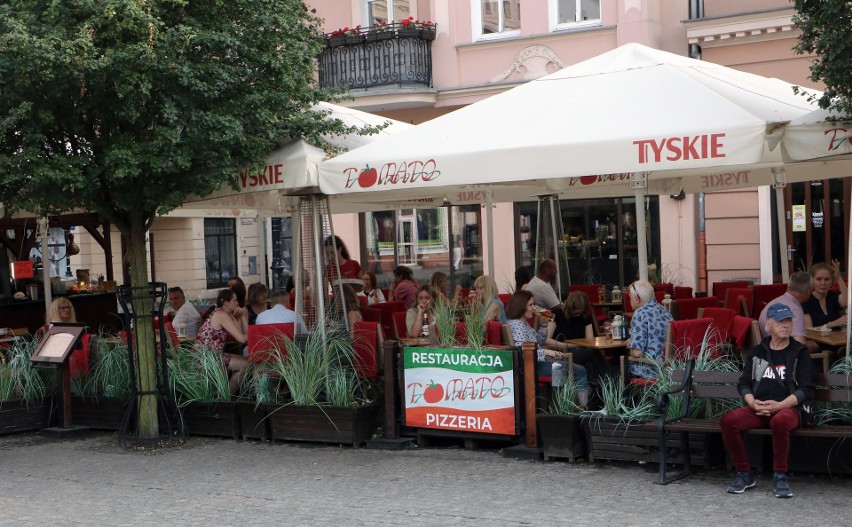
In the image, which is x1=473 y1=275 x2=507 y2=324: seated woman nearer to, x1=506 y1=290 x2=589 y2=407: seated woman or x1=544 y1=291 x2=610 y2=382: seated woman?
x1=506 y1=290 x2=589 y2=407: seated woman

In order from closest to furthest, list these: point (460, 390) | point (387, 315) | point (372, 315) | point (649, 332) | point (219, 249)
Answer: point (649, 332) < point (460, 390) < point (372, 315) < point (387, 315) < point (219, 249)

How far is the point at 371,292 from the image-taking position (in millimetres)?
15500

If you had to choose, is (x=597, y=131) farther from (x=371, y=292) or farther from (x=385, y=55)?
(x=385, y=55)

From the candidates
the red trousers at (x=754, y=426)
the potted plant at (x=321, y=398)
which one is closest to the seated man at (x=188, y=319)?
the potted plant at (x=321, y=398)

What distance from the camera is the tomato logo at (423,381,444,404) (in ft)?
31.2

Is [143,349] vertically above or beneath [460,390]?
above

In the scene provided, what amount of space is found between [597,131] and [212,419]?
4612mm

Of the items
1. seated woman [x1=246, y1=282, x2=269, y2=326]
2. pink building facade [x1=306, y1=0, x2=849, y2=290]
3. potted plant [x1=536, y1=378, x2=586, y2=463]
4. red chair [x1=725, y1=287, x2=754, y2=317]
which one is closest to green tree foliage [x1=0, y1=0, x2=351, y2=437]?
seated woman [x1=246, y1=282, x2=269, y2=326]

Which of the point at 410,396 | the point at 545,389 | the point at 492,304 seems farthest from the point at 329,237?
the point at 545,389

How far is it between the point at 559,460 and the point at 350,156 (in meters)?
3.10

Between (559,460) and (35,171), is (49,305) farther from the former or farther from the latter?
(559,460)

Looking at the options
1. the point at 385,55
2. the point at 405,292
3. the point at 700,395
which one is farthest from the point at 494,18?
the point at 700,395

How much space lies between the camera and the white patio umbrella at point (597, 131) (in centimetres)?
815

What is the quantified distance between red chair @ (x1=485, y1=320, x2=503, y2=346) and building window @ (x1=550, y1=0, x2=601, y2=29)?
37.8ft
